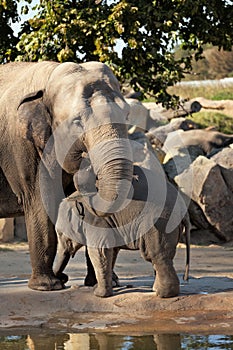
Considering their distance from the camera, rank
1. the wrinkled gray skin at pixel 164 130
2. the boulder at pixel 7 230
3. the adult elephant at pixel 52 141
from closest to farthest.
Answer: the adult elephant at pixel 52 141, the boulder at pixel 7 230, the wrinkled gray skin at pixel 164 130

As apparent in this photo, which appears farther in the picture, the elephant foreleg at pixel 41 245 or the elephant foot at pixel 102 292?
the elephant foreleg at pixel 41 245

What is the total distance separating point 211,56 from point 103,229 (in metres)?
36.7

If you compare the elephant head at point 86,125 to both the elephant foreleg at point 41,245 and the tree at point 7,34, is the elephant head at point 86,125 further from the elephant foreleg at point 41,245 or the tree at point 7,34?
the tree at point 7,34

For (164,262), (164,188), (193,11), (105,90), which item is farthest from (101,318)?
(193,11)

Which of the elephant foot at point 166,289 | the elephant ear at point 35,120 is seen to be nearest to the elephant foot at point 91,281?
the elephant foot at point 166,289

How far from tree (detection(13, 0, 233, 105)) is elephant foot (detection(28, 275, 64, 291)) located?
22.2 ft

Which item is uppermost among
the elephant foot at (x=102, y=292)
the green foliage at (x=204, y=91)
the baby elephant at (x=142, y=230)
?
the baby elephant at (x=142, y=230)

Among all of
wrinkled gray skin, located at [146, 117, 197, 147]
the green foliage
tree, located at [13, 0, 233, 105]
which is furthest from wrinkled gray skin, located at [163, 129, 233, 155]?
the green foliage

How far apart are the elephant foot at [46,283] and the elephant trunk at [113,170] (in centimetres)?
141

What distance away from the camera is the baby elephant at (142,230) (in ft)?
25.6

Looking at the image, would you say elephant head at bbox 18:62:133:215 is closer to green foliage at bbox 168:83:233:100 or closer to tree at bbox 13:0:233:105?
tree at bbox 13:0:233:105

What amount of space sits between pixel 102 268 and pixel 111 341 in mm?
1108

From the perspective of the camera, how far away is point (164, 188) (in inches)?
316

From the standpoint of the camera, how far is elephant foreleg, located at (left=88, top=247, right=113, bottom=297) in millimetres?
7883
